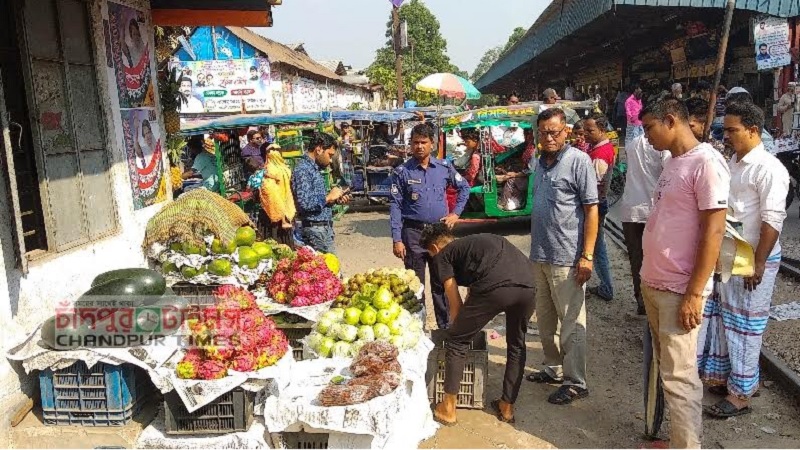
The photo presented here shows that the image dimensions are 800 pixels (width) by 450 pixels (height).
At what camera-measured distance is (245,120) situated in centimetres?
1236

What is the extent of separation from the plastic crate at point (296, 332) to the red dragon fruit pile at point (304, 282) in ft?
0.58

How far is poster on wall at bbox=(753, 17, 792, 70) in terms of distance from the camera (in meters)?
10.2

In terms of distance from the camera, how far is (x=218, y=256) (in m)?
5.52

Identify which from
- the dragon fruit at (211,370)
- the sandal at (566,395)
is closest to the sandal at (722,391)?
the sandal at (566,395)

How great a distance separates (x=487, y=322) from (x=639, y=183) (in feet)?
7.23

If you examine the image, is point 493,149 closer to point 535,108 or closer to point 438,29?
point 535,108

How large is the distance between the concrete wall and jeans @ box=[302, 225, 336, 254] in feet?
5.15

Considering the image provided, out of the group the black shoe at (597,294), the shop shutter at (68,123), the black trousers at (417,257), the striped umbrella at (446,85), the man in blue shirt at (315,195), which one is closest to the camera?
the shop shutter at (68,123)

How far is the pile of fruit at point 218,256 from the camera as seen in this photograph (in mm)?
5367

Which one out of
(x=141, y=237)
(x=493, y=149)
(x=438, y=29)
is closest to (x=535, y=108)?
(x=493, y=149)

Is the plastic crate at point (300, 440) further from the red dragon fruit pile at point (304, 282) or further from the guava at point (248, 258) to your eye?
the guava at point (248, 258)

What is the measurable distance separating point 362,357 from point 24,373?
2379 mm

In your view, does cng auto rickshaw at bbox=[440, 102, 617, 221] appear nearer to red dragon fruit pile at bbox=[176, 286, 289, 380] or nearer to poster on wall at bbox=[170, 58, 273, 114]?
red dragon fruit pile at bbox=[176, 286, 289, 380]

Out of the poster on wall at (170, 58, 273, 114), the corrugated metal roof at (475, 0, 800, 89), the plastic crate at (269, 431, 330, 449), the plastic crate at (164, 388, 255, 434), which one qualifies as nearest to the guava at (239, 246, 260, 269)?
the plastic crate at (164, 388, 255, 434)
